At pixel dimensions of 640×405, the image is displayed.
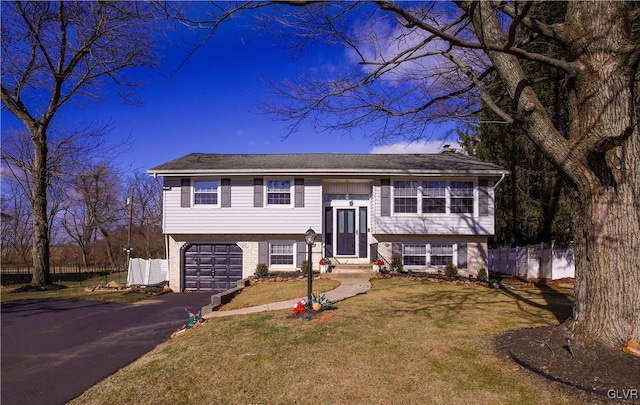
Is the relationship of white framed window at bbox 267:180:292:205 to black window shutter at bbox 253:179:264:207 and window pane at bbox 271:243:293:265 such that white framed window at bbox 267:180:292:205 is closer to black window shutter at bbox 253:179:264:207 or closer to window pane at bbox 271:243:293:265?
black window shutter at bbox 253:179:264:207

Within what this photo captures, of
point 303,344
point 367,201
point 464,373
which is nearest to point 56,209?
point 367,201

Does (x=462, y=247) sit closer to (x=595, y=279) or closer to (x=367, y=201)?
(x=367, y=201)

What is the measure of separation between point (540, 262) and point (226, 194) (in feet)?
42.5

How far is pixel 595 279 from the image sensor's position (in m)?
5.20

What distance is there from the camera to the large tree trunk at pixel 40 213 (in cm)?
1755

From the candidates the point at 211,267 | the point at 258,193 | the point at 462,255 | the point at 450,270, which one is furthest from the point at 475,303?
the point at 211,267

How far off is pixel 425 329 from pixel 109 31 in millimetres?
17393

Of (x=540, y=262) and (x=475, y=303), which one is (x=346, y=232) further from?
(x=540, y=262)

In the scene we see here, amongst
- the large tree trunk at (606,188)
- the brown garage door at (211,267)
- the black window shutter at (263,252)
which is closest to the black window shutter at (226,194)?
the brown garage door at (211,267)

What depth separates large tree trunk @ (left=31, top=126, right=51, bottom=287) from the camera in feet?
57.6

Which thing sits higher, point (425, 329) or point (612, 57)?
point (612, 57)

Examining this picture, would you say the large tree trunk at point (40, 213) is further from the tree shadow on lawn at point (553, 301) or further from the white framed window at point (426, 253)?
the tree shadow on lawn at point (553, 301)

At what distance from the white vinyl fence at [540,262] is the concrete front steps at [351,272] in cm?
729

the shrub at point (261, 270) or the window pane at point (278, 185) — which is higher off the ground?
the window pane at point (278, 185)
